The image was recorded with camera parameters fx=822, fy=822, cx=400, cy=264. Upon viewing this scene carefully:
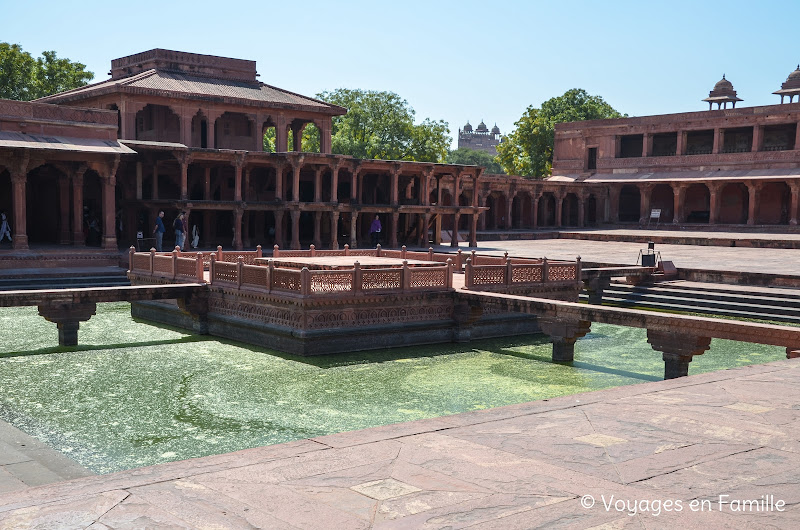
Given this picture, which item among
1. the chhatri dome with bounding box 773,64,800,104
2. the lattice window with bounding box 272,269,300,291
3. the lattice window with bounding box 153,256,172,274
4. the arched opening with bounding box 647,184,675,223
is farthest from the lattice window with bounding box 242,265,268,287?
the chhatri dome with bounding box 773,64,800,104

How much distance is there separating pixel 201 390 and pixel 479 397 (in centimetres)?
422

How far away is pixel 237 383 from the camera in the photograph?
42.7 feet

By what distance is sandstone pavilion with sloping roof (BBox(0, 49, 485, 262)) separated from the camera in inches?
1000

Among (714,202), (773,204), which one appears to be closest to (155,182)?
(714,202)

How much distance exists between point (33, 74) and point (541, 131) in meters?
33.9

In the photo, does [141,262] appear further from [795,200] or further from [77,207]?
[795,200]

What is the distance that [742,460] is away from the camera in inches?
212

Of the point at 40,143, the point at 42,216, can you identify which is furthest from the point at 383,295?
the point at 42,216

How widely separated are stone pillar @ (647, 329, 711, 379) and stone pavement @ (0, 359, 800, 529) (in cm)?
662

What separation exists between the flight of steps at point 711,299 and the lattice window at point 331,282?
10.2 metres

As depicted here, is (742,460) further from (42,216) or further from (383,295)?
(42,216)

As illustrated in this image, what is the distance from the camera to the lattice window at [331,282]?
15.1 m

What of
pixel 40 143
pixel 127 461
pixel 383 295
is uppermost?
pixel 40 143

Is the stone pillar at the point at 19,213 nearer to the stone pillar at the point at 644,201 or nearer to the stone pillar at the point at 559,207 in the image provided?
the stone pillar at the point at 559,207
